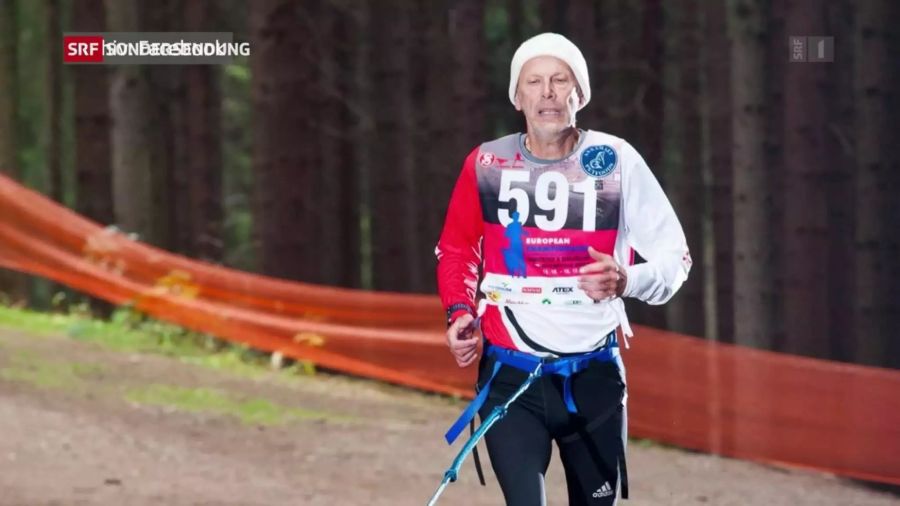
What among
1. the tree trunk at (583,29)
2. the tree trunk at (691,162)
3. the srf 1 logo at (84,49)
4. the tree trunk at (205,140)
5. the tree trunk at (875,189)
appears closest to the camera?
the tree trunk at (875,189)

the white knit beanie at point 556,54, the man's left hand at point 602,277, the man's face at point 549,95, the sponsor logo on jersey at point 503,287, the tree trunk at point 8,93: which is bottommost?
the sponsor logo on jersey at point 503,287

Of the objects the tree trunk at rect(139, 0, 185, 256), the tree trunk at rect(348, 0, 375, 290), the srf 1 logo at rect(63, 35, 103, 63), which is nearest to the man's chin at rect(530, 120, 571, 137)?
the srf 1 logo at rect(63, 35, 103, 63)

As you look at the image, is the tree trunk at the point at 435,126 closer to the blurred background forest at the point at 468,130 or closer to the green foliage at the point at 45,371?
the blurred background forest at the point at 468,130

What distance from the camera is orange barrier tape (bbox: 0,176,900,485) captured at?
10320mm

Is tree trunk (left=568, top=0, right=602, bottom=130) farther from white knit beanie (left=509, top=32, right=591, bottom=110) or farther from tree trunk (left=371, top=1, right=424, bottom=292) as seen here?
white knit beanie (left=509, top=32, right=591, bottom=110)

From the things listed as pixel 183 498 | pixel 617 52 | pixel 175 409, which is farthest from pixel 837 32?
pixel 183 498

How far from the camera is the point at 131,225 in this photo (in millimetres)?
18328

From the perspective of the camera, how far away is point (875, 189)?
12359 mm

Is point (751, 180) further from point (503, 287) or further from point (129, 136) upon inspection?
point (503, 287)

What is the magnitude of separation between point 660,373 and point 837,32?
236 inches

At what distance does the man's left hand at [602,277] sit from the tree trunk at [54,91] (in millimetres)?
19809

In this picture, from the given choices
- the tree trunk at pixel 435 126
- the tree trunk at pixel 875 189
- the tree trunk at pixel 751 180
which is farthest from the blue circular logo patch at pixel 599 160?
the tree trunk at pixel 435 126

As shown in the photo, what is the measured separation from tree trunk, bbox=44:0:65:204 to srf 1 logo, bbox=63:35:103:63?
4.99 m

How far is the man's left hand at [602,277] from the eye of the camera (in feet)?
14.5
